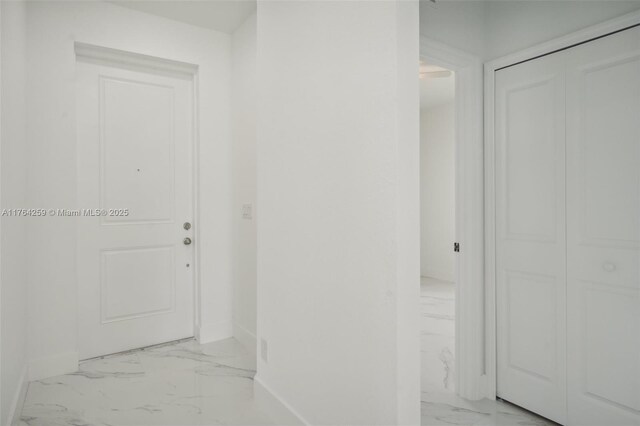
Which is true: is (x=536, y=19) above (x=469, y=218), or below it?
above

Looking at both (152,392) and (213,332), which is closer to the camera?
(152,392)

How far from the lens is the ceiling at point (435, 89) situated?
4668 millimetres

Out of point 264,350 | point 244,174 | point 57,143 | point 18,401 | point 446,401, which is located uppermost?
point 57,143

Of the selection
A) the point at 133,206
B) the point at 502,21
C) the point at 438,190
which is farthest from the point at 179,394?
the point at 438,190

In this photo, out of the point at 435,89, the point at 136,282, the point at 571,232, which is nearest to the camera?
the point at 571,232

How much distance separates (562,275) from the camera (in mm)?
2018

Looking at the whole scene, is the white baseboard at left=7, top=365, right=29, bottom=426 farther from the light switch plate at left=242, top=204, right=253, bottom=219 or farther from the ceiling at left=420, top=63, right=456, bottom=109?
the ceiling at left=420, top=63, right=456, bottom=109

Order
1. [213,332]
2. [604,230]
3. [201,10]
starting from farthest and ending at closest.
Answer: [213,332]
[201,10]
[604,230]

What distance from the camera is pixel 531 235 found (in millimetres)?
2148

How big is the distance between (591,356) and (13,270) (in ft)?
9.78

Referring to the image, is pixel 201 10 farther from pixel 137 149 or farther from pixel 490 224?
pixel 490 224

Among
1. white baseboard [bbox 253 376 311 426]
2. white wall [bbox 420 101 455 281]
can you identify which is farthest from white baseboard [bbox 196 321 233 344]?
white wall [bbox 420 101 455 281]

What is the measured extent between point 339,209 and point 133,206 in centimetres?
208

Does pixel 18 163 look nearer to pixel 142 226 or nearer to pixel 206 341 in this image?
pixel 142 226
